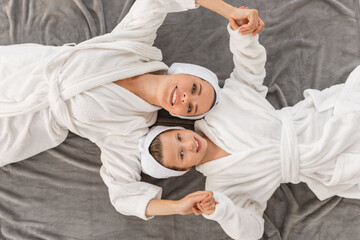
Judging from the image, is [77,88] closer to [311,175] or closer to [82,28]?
[82,28]

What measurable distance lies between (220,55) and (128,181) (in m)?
0.90

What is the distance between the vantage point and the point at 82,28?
6.39 feet

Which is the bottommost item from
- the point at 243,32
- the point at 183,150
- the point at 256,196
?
the point at 256,196

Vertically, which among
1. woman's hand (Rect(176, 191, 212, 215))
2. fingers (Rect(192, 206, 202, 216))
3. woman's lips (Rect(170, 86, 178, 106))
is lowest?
fingers (Rect(192, 206, 202, 216))

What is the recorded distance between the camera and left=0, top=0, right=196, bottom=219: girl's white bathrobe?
5.23ft

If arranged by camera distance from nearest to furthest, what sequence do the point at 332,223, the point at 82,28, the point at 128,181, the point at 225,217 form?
the point at 225,217
the point at 128,181
the point at 332,223
the point at 82,28

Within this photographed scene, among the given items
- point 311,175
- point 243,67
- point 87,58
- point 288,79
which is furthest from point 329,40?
point 87,58

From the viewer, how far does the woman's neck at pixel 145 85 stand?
165 centimetres

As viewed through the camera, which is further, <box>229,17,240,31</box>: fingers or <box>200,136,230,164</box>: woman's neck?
A: <box>200,136,230,164</box>: woman's neck

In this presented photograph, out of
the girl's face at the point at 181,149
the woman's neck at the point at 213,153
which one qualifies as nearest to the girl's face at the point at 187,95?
the girl's face at the point at 181,149

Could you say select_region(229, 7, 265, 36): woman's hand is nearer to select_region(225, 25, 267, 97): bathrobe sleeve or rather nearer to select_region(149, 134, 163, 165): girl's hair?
select_region(225, 25, 267, 97): bathrobe sleeve

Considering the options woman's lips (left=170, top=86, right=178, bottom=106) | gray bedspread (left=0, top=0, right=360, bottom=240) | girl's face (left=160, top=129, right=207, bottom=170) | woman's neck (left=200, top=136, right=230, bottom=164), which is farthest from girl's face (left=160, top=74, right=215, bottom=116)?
gray bedspread (left=0, top=0, right=360, bottom=240)

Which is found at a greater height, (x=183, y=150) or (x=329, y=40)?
(x=329, y=40)

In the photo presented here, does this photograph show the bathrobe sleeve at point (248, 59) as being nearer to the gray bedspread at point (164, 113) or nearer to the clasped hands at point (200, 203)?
the gray bedspread at point (164, 113)
